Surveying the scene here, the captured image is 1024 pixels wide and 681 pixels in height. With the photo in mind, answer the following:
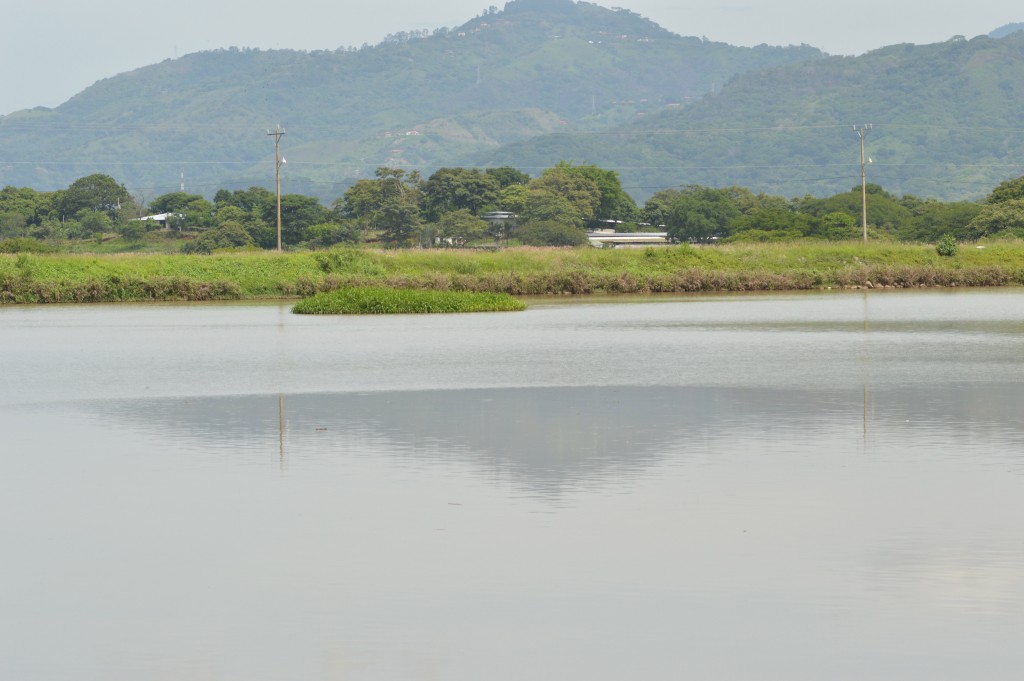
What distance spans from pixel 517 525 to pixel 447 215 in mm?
113750

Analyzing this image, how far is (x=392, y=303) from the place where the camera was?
4562cm

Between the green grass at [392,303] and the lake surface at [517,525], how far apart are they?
21891 mm

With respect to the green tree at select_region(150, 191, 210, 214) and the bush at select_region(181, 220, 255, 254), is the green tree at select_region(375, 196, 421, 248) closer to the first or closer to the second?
the bush at select_region(181, 220, 255, 254)

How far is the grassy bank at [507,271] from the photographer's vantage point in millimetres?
57594

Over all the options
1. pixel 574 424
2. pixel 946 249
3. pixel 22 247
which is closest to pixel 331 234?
pixel 22 247

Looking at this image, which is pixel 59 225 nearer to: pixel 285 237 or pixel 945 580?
pixel 285 237

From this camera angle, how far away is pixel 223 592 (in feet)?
29.2

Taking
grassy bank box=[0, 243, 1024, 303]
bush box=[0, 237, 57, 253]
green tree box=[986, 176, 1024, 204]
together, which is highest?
green tree box=[986, 176, 1024, 204]

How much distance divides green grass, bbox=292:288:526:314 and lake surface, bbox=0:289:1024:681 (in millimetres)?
21891

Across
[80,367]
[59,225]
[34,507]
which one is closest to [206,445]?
[34,507]

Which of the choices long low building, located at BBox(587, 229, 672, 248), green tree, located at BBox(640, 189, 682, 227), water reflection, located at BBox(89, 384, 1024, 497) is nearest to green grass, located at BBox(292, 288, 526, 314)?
water reflection, located at BBox(89, 384, 1024, 497)

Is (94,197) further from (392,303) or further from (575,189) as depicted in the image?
(392,303)

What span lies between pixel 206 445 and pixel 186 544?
5.09 m

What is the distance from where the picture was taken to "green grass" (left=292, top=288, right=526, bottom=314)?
45.7 m
